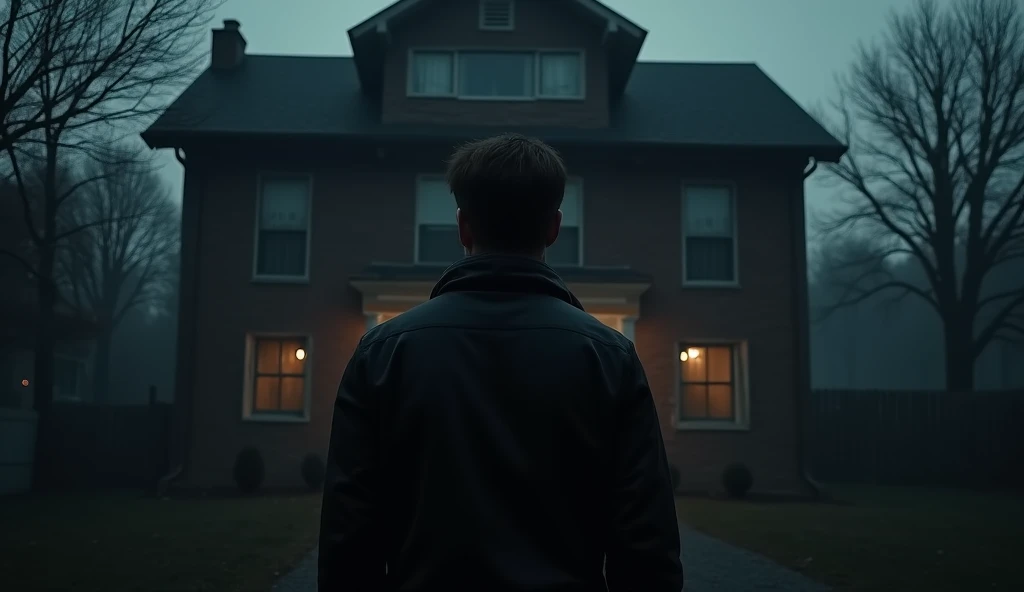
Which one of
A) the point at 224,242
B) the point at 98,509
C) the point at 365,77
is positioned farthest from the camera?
the point at 365,77

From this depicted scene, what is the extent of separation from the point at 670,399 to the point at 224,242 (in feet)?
28.1

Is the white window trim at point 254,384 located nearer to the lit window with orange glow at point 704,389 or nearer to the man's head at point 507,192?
the lit window with orange glow at point 704,389

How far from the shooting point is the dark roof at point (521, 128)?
16750mm

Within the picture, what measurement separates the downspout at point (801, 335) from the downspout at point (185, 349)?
1081 centimetres

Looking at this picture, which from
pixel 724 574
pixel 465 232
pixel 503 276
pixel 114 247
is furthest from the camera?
pixel 114 247

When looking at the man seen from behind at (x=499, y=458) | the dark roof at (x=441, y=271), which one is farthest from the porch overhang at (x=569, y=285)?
the man seen from behind at (x=499, y=458)

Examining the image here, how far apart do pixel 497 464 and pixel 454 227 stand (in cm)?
1513

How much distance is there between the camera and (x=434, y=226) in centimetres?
1700

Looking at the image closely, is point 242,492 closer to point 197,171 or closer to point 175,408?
point 175,408

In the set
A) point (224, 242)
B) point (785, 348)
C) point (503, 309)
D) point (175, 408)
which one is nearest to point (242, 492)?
point (175, 408)

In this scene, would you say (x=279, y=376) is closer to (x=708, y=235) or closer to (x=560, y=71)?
(x=560, y=71)

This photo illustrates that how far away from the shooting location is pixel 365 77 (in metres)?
18.4

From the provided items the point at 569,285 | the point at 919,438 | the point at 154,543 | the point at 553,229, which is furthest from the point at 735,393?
the point at 553,229

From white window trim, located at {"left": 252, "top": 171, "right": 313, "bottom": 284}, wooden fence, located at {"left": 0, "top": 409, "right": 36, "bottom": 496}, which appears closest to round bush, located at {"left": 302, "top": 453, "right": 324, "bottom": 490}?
white window trim, located at {"left": 252, "top": 171, "right": 313, "bottom": 284}
